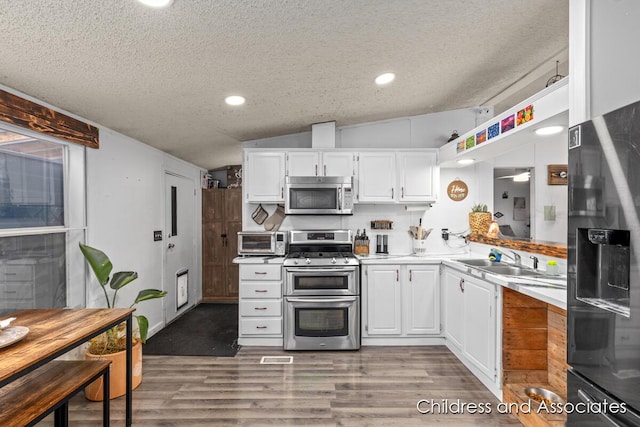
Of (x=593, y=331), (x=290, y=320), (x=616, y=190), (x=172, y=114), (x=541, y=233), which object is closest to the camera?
(x=616, y=190)

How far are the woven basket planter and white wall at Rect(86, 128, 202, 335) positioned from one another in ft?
12.5

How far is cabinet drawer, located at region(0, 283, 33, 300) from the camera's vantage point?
2145 millimetres

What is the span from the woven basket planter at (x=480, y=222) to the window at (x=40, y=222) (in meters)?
4.04

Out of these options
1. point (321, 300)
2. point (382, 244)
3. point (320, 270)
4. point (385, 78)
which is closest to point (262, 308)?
point (321, 300)

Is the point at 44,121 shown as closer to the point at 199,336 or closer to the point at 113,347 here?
the point at 113,347

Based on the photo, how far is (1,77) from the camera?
1917 mm

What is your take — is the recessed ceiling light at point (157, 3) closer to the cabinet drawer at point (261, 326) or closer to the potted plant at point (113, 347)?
the potted plant at point (113, 347)

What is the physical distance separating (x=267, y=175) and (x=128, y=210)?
1494mm

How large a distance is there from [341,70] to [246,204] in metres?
2.15

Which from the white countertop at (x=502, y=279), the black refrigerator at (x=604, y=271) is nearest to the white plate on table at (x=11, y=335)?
the white countertop at (x=502, y=279)

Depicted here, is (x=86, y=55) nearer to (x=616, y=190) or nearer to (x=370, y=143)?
(x=616, y=190)

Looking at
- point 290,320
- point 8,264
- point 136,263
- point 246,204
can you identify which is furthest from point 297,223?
point 8,264

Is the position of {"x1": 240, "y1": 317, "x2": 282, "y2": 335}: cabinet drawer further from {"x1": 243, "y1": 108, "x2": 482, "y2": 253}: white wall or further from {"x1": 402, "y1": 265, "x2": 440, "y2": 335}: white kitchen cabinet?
{"x1": 402, "y1": 265, "x2": 440, "y2": 335}: white kitchen cabinet

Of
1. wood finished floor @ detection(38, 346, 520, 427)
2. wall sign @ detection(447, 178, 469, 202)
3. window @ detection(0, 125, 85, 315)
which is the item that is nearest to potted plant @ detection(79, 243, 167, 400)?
wood finished floor @ detection(38, 346, 520, 427)
